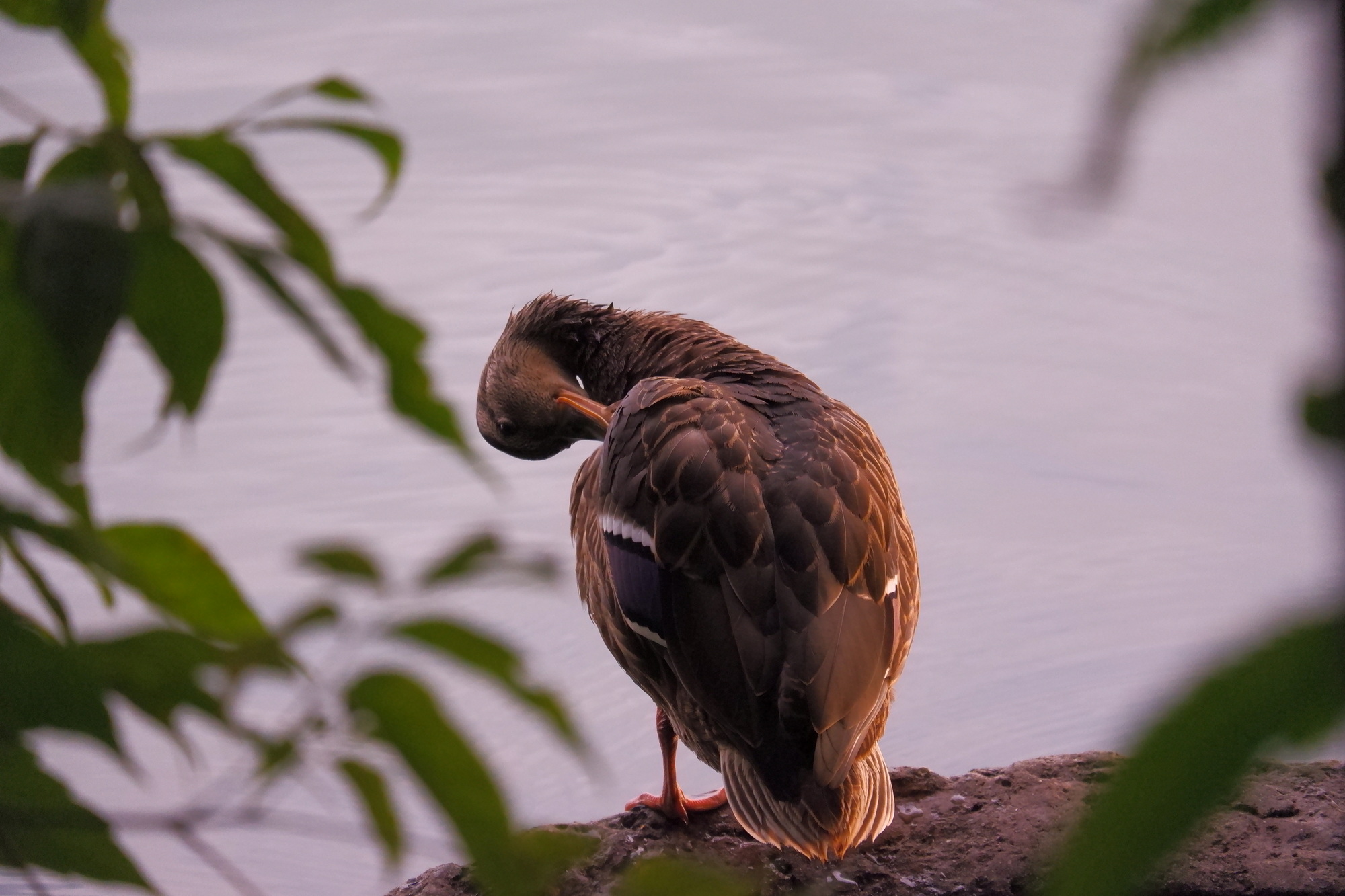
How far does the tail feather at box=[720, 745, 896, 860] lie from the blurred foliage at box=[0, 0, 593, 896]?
1176 millimetres

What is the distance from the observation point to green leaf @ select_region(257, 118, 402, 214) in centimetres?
42

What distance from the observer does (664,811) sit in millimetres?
1929

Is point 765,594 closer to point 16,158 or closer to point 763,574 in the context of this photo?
point 763,574

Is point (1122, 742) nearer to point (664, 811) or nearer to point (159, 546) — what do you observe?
point (159, 546)

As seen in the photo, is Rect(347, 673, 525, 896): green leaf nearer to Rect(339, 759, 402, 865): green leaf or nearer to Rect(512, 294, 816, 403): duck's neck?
Rect(339, 759, 402, 865): green leaf

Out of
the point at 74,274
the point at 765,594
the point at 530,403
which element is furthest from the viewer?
the point at 530,403

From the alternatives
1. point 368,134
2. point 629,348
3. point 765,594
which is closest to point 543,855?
point 368,134

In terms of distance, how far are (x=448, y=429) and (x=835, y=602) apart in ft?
3.52

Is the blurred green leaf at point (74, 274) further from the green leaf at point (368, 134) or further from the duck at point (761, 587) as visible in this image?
the duck at point (761, 587)

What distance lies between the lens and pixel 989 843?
1.80m

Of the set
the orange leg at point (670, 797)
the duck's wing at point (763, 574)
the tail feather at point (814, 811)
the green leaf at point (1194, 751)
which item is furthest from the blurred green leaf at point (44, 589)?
the orange leg at point (670, 797)

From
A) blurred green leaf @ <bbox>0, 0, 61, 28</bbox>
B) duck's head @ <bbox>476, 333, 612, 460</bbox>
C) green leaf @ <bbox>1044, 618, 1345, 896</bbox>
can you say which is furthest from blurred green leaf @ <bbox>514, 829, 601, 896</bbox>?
duck's head @ <bbox>476, 333, 612, 460</bbox>

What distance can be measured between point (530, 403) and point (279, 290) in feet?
6.68

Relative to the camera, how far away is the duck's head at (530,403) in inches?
94.3
